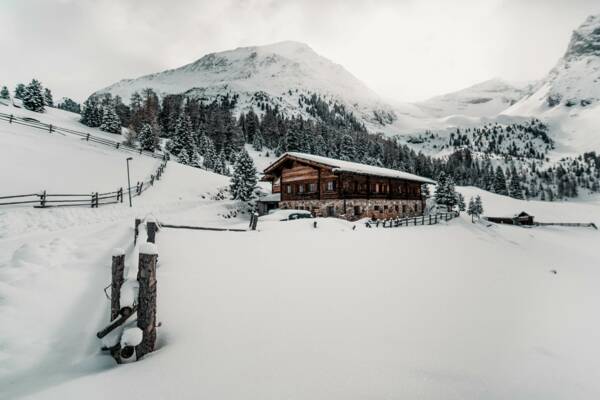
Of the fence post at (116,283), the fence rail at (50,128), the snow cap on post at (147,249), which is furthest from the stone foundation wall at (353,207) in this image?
the fence rail at (50,128)

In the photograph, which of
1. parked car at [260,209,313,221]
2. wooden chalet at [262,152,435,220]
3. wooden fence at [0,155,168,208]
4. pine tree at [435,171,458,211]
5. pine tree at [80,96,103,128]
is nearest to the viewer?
wooden fence at [0,155,168,208]

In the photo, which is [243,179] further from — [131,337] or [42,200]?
[131,337]

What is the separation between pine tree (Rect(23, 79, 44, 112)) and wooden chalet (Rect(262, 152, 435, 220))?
46.3 metres

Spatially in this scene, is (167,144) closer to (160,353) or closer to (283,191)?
(283,191)

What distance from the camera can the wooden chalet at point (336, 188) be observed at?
26.9 meters

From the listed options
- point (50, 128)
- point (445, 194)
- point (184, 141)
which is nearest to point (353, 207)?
point (50, 128)

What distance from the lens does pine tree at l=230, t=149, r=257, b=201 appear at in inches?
1448

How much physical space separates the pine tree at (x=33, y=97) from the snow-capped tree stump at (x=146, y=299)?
64230mm

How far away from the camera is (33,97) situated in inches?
1887

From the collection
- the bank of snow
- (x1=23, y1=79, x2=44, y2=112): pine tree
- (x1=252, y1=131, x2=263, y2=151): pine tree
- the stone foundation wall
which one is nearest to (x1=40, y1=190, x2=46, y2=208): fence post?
the bank of snow

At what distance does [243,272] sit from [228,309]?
8.01 ft

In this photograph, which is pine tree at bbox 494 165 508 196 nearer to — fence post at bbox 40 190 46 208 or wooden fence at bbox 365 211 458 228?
wooden fence at bbox 365 211 458 228

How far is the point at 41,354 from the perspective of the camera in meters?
4.57

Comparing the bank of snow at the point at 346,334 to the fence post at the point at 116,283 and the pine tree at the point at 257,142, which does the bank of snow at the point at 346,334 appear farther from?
the pine tree at the point at 257,142
